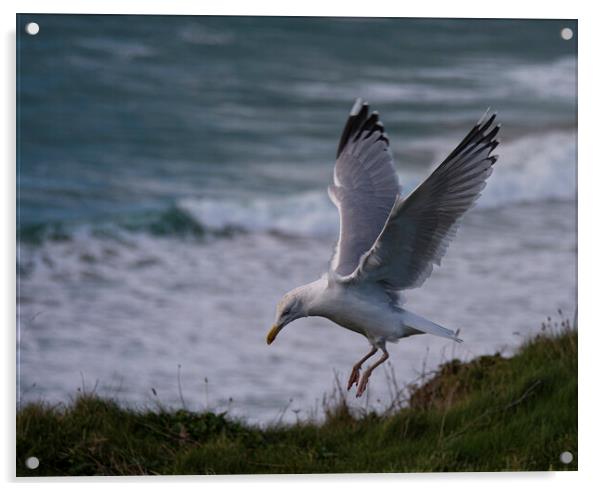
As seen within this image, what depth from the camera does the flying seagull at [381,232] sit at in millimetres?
2680

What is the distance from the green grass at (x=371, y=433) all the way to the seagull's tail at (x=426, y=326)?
521mm

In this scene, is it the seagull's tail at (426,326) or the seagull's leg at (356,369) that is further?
the seagull's leg at (356,369)

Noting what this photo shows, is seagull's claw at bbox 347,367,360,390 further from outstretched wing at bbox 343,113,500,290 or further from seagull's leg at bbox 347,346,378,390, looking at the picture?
outstretched wing at bbox 343,113,500,290

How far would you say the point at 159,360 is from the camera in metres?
3.35

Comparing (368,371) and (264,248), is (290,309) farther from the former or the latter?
(264,248)

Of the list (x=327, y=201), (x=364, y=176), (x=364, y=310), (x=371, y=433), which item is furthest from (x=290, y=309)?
(x=327, y=201)

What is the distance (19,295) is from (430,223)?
123 centimetres

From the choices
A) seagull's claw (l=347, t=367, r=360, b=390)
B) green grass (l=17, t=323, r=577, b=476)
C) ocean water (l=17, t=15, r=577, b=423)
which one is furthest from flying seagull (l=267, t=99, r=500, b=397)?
ocean water (l=17, t=15, r=577, b=423)

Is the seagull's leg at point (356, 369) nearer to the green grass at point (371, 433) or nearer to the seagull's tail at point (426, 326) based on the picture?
the seagull's tail at point (426, 326)

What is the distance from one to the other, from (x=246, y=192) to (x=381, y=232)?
2.98 ft

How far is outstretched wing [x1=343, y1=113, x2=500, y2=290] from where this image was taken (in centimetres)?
265

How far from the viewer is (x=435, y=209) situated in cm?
270

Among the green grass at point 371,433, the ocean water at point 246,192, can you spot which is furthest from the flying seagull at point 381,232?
the ocean water at point 246,192
